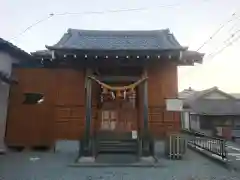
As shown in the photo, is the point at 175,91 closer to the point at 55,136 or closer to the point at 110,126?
the point at 110,126

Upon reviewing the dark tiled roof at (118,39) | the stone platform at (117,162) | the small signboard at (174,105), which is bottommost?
the stone platform at (117,162)

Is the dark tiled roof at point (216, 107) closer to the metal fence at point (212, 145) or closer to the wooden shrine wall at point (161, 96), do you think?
the metal fence at point (212, 145)

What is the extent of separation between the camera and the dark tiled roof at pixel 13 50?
950cm

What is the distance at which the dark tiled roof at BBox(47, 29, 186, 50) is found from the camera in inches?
404

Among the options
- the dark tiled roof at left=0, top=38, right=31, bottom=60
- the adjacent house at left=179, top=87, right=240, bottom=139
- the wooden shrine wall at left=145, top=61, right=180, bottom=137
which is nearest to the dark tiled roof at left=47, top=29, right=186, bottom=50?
the wooden shrine wall at left=145, top=61, right=180, bottom=137

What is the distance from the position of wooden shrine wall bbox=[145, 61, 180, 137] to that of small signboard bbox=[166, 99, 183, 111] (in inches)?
17.9

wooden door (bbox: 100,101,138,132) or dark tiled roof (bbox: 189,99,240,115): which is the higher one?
dark tiled roof (bbox: 189,99,240,115)

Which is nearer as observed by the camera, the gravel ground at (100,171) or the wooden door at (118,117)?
the gravel ground at (100,171)

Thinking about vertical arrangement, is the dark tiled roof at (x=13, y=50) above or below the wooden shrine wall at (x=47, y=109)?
above

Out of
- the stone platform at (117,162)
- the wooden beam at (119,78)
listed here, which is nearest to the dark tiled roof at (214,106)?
the wooden beam at (119,78)

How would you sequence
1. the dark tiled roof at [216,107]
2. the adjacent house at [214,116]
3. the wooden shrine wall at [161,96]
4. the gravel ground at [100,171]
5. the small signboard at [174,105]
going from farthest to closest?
the dark tiled roof at [216,107]
the adjacent house at [214,116]
the wooden shrine wall at [161,96]
the small signboard at [174,105]
the gravel ground at [100,171]

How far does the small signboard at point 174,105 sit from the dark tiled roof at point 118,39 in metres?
2.43

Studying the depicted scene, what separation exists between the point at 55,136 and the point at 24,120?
1556 millimetres

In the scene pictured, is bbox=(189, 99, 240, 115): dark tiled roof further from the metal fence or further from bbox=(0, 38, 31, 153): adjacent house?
bbox=(0, 38, 31, 153): adjacent house
